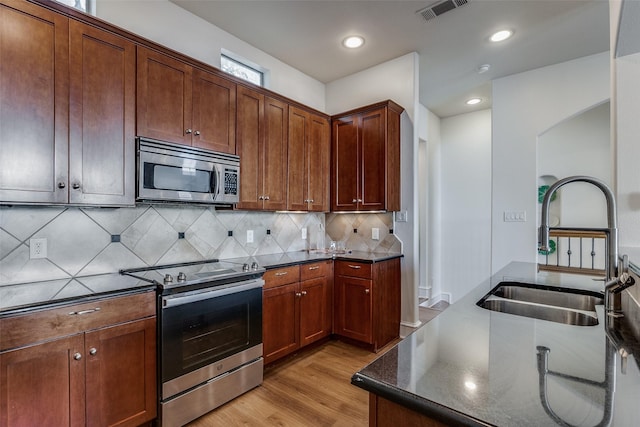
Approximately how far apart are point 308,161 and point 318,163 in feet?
0.55

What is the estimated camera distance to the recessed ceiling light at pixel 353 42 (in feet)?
9.82

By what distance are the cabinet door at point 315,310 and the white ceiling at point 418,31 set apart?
7.80ft

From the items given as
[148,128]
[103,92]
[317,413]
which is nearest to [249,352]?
[317,413]

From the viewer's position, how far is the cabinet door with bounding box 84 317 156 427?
62.7 inches

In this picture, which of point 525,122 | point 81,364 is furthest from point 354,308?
point 525,122

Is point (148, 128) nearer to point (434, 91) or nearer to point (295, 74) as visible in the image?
point (295, 74)

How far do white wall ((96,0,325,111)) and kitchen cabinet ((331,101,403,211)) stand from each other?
2.93 ft

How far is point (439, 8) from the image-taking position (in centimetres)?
253

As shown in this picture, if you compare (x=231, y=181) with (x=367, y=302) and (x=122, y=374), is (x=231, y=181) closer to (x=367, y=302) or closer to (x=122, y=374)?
(x=122, y=374)

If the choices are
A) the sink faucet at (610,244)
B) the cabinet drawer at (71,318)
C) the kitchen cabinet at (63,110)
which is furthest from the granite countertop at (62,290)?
the sink faucet at (610,244)

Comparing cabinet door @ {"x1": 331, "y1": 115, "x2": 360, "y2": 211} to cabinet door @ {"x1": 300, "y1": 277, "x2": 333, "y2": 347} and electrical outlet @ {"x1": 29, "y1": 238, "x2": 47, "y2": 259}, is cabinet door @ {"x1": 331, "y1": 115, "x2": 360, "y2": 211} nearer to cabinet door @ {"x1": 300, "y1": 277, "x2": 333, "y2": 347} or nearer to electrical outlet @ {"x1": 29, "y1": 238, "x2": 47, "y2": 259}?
cabinet door @ {"x1": 300, "y1": 277, "x2": 333, "y2": 347}

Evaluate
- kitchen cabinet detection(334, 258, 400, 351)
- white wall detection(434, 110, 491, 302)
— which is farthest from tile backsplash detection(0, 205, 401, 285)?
white wall detection(434, 110, 491, 302)

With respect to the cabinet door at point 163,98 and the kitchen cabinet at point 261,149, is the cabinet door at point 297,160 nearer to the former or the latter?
the kitchen cabinet at point 261,149

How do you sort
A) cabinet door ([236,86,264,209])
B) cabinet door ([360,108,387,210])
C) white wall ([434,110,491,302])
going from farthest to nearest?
white wall ([434,110,491,302]) → cabinet door ([360,108,387,210]) → cabinet door ([236,86,264,209])
